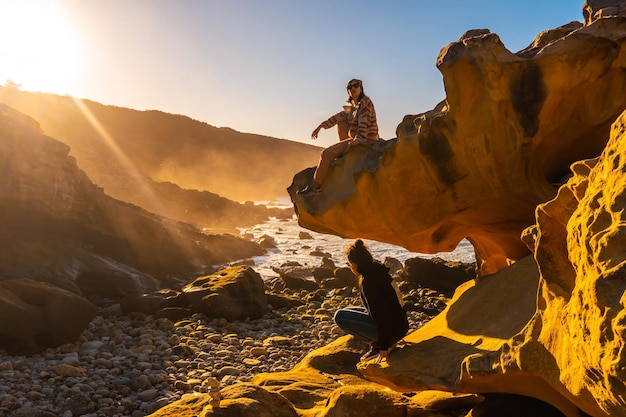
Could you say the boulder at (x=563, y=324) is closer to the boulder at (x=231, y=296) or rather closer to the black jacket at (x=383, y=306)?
the black jacket at (x=383, y=306)

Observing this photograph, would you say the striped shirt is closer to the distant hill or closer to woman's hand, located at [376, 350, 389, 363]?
woman's hand, located at [376, 350, 389, 363]

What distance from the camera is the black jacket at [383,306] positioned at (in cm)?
459

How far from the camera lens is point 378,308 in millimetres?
4617

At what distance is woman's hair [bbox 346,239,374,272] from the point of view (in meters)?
4.70

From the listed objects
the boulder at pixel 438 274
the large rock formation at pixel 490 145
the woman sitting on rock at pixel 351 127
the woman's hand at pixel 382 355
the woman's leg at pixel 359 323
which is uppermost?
the woman sitting on rock at pixel 351 127

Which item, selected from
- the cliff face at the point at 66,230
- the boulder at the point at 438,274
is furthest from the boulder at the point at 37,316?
the boulder at the point at 438,274

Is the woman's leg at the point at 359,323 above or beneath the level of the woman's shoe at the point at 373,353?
above

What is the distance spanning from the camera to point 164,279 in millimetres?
15719

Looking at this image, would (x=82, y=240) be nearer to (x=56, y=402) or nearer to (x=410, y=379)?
(x=56, y=402)

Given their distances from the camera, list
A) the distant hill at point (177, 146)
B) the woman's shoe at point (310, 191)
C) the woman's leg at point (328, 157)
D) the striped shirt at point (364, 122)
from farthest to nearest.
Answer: the distant hill at point (177, 146) → the woman's shoe at point (310, 191) → the woman's leg at point (328, 157) → the striped shirt at point (364, 122)

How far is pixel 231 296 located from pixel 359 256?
7.57m

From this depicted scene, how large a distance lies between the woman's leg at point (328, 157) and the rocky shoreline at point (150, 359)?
346 cm

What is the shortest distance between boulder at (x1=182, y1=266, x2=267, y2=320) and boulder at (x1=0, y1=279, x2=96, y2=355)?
Result: 2.60 m

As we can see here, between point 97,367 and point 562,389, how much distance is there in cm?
724
